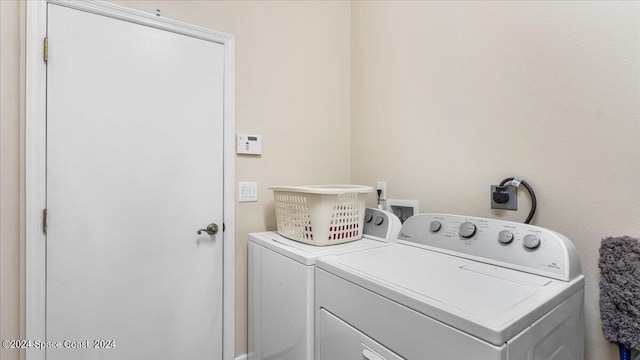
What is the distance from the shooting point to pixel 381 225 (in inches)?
60.4

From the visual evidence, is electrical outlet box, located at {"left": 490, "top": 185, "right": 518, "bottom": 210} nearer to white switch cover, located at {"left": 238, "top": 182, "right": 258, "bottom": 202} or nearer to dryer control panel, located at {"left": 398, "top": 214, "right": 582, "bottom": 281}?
dryer control panel, located at {"left": 398, "top": 214, "right": 582, "bottom": 281}

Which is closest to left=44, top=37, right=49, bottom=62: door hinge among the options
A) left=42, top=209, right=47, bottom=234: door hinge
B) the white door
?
the white door

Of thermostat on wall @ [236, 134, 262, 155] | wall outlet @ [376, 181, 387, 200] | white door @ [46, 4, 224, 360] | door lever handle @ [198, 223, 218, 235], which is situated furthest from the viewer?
wall outlet @ [376, 181, 387, 200]

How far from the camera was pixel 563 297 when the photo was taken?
2.83ft

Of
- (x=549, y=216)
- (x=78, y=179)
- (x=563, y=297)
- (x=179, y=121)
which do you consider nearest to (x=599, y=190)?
A: (x=549, y=216)

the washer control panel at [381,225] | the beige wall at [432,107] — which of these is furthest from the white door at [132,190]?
the washer control panel at [381,225]

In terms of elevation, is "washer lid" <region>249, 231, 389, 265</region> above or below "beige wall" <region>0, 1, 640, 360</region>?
below

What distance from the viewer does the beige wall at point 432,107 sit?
3.37 ft

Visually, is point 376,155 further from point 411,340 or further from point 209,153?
point 411,340

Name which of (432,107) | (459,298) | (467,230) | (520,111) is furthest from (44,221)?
(520,111)

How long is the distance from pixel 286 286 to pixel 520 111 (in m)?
1.23

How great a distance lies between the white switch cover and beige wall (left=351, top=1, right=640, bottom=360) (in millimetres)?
782

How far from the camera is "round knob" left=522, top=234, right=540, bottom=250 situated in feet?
3.32

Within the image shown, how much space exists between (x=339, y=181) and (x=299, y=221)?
752mm
